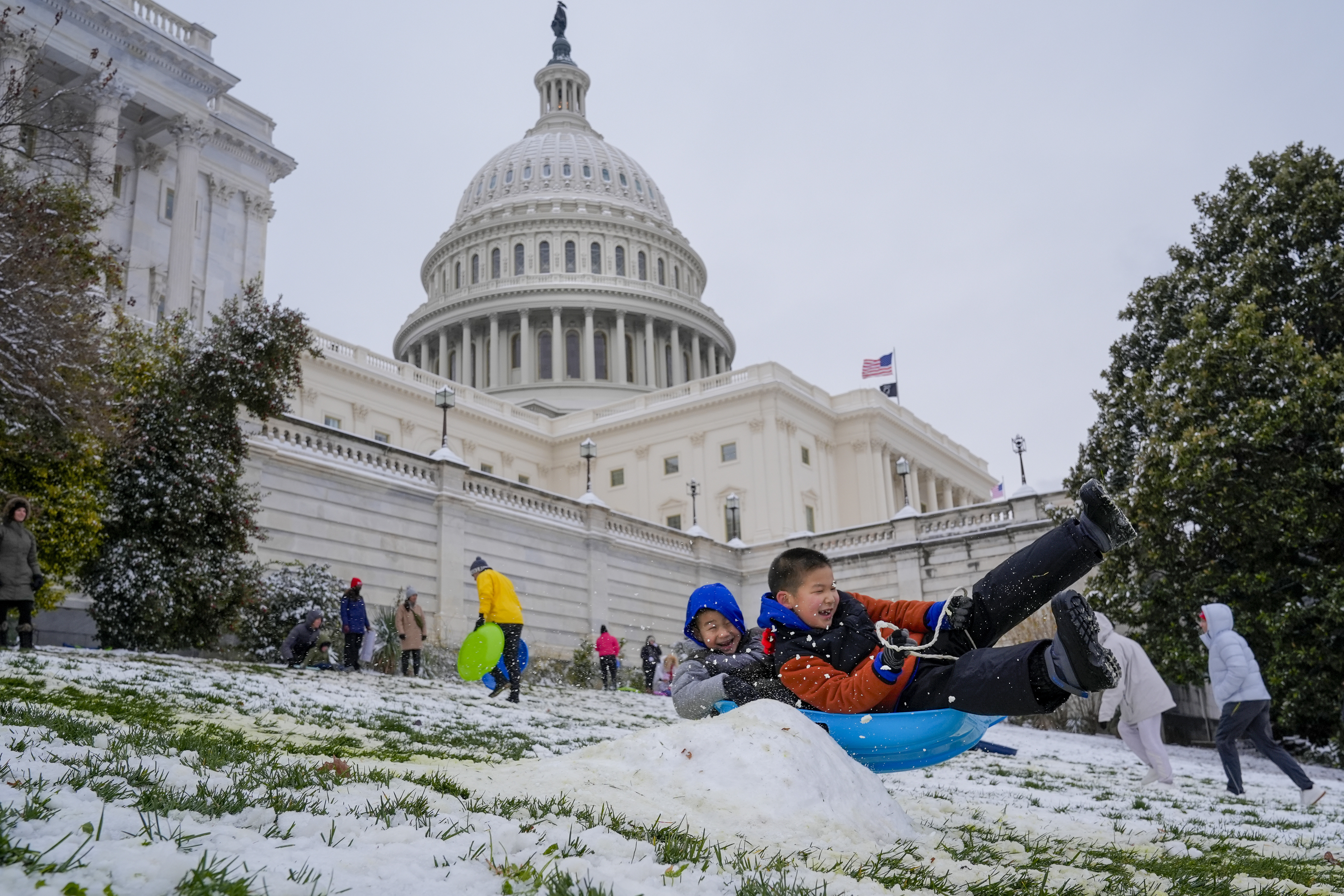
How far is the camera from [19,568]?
1245 cm

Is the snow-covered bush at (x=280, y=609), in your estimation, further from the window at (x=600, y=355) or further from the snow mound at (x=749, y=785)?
the window at (x=600, y=355)

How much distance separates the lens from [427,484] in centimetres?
2719

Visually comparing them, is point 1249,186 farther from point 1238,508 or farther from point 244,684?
point 244,684

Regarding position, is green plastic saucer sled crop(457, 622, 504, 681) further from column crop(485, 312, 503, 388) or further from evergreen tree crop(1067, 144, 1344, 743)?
column crop(485, 312, 503, 388)

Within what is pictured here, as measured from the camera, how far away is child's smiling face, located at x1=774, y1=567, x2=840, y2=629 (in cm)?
521

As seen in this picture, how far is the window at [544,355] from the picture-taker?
83062mm

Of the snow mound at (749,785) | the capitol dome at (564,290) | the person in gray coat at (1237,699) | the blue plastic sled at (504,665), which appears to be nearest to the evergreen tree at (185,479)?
the blue plastic sled at (504,665)

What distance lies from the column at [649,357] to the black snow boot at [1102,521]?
76851 mm

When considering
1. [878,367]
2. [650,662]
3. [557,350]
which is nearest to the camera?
[650,662]

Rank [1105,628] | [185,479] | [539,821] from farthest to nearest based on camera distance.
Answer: [185,479]
[1105,628]
[539,821]

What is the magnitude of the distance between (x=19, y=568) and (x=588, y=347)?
232ft

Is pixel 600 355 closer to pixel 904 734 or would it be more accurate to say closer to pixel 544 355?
pixel 544 355

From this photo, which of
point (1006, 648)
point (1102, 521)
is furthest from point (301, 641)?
point (1102, 521)

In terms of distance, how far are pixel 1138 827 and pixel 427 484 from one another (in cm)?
2223
